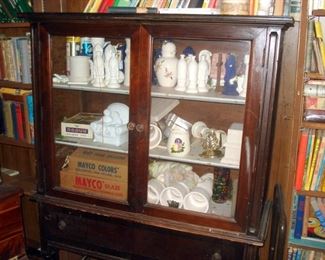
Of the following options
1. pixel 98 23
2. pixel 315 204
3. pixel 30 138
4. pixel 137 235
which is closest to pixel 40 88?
pixel 98 23

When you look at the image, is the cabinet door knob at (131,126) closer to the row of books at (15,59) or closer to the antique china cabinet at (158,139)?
the antique china cabinet at (158,139)

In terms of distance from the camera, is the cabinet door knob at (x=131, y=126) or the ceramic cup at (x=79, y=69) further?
the ceramic cup at (x=79, y=69)

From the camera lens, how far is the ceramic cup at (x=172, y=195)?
4.74 ft

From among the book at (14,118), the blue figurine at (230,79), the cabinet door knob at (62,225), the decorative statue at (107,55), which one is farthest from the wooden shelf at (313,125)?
the book at (14,118)

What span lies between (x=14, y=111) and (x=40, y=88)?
63 cm

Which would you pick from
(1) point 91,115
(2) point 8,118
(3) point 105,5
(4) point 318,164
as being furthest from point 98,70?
(4) point 318,164

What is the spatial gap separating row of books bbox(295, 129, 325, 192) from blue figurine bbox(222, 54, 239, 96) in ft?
1.42

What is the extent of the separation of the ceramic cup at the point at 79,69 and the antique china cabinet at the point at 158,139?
3cm

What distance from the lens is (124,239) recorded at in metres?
1.51

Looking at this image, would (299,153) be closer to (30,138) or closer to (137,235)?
(137,235)

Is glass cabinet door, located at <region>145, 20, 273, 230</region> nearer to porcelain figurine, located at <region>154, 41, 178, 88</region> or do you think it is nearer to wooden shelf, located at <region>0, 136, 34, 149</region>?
porcelain figurine, located at <region>154, 41, 178, 88</region>

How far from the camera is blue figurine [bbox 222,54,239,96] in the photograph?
130 centimetres

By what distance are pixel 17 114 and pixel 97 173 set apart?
76 cm

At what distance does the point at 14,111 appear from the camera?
1978mm
